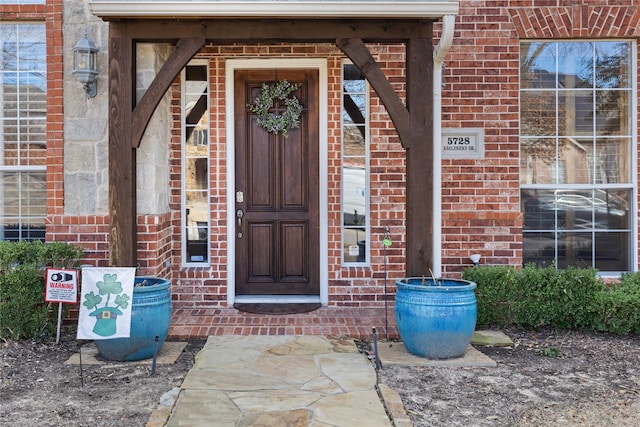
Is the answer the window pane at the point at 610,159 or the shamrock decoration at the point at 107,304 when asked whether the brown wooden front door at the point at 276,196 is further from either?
the window pane at the point at 610,159

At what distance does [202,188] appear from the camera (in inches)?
252

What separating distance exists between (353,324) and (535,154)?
8.74ft

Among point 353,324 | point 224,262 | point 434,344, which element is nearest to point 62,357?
point 224,262

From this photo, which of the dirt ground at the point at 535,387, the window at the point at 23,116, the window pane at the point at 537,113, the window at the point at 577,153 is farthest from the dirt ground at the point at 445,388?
the window pane at the point at 537,113

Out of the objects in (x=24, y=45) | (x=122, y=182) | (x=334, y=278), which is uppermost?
(x=24, y=45)

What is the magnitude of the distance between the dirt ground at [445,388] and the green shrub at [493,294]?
0.50m

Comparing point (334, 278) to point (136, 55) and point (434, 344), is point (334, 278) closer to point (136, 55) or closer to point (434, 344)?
point (434, 344)

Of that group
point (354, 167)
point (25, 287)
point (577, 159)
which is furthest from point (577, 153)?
point (25, 287)

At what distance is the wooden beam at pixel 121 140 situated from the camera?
4.93 m

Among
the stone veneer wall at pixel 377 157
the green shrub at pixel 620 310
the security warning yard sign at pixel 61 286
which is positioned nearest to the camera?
the security warning yard sign at pixel 61 286

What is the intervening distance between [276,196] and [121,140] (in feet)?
6.54

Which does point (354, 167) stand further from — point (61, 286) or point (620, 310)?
point (61, 286)

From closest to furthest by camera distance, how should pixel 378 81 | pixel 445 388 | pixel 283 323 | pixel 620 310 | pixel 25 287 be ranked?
pixel 445 388 → pixel 378 81 → pixel 25 287 → pixel 620 310 → pixel 283 323

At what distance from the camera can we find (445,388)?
4.12 m
